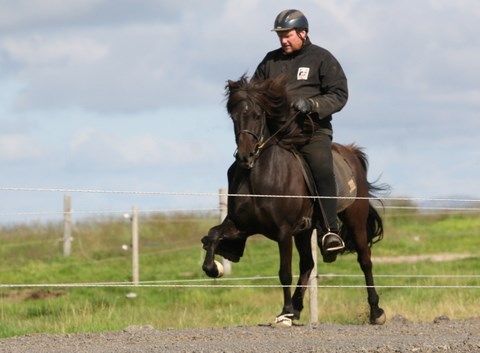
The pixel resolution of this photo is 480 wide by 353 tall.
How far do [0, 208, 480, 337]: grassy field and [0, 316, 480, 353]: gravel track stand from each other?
5.38 feet

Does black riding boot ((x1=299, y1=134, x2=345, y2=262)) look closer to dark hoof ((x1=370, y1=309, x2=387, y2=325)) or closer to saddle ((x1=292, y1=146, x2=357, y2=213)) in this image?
→ saddle ((x1=292, y1=146, x2=357, y2=213))

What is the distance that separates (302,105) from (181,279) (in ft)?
31.7

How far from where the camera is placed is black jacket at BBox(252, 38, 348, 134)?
11.1m

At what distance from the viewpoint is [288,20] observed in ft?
35.8

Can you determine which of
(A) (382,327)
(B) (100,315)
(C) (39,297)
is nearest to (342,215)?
(A) (382,327)

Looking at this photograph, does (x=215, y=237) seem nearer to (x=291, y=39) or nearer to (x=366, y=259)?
(x=291, y=39)

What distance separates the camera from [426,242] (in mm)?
28688

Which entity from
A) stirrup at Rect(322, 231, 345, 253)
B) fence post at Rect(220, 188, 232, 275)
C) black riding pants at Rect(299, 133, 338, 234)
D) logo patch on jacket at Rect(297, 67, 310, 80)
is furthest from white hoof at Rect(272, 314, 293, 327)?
fence post at Rect(220, 188, 232, 275)

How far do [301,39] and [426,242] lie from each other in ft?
60.0

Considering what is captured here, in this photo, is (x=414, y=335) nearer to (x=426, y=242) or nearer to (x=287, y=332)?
(x=287, y=332)

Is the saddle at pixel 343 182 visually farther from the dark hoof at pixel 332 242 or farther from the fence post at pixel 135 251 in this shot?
the fence post at pixel 135 251

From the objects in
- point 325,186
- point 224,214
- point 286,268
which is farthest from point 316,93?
point 224,214

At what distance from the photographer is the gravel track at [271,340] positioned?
840cm

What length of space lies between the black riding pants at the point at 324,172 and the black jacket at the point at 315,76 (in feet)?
0.85
